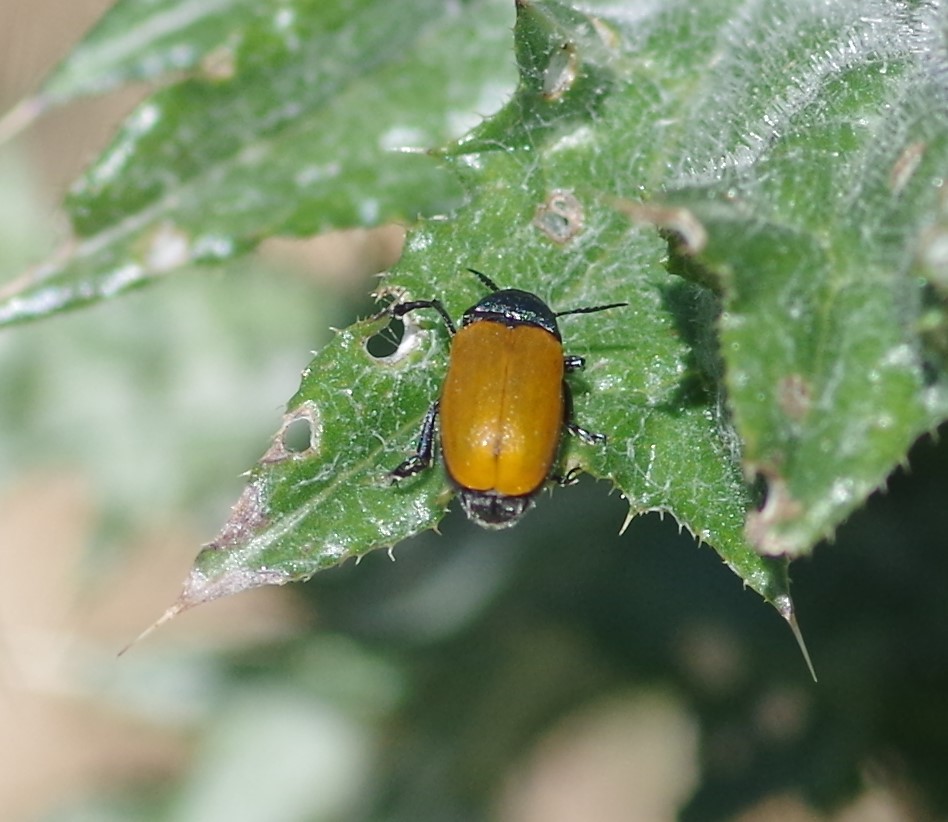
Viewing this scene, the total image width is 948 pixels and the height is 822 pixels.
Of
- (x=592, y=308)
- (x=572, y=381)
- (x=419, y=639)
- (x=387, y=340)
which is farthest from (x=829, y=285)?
(x=419, y=639)

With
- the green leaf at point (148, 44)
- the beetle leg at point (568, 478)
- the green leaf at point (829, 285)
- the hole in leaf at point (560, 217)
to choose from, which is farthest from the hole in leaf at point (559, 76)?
the green leaf at point (148, 44)

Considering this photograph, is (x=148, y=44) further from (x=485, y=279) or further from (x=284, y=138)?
(x=485, y=279)

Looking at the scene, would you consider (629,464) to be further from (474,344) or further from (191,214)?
(191,214)

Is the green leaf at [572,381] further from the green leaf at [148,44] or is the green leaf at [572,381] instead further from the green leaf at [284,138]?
the green leaf at [148,44]

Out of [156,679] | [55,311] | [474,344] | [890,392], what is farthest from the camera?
[156,679]

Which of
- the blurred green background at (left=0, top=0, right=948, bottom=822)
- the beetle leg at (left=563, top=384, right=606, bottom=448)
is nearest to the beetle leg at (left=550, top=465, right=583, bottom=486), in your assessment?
the beetle leg at (left=563, top=384, right=606, bottom=448)

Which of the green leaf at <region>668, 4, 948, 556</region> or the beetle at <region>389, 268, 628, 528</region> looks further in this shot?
the beetle at <region>389, 268, 628, 528</region>

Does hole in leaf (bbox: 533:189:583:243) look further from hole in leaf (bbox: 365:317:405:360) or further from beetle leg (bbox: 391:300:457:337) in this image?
hole in leaf (bbox: 365:317:405:360)

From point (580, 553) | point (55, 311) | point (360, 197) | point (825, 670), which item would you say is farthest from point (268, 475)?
point (825, 670)
